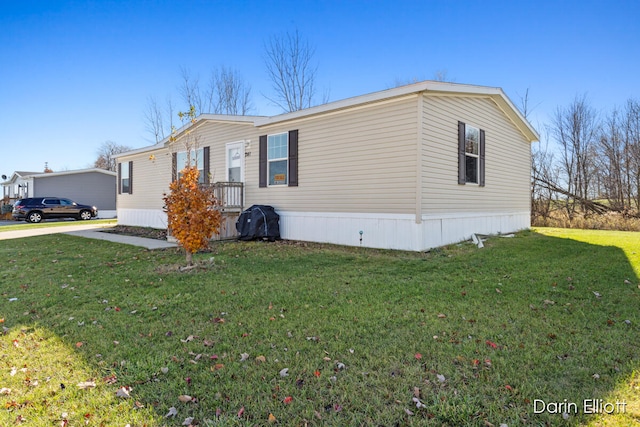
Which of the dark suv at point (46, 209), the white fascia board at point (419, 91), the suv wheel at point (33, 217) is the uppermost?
the white fascia board at point (419, 91)

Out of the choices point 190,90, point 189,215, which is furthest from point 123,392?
point 190,90

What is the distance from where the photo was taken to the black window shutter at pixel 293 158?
31.7 ft

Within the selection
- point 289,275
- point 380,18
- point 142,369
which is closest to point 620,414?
point 142,369

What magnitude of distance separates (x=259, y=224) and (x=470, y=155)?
5.78m

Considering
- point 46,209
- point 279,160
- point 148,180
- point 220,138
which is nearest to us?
point 279,160

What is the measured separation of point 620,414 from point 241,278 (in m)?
4.47

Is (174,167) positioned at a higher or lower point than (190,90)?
lower

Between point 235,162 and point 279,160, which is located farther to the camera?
point 235,162

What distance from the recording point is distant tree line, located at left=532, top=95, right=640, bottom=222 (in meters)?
16.6

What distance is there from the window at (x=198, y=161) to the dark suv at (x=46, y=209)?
1370cm

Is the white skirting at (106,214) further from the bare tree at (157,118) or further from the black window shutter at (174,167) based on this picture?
the black window shutter at (174,167)

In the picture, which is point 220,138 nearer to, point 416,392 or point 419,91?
point 419,91

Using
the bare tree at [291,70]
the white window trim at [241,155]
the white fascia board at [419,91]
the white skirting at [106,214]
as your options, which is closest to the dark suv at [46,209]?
the white skirting at [106,214]

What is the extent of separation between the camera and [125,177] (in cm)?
1627
